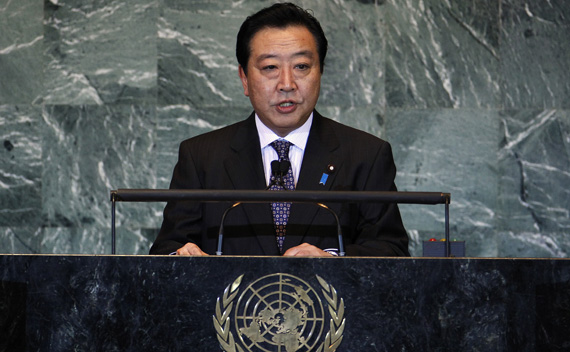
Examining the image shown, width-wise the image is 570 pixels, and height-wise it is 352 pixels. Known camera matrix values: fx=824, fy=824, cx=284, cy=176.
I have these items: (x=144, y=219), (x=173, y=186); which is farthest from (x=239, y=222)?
(x=144, y=219)

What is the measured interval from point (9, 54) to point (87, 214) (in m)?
1.05

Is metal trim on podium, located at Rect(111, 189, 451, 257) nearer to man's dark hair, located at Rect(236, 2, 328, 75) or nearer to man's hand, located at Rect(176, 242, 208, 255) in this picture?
man's hand, located at Rect(176, 242, 208, 255)

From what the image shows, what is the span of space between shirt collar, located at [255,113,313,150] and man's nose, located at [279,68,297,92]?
18 cm

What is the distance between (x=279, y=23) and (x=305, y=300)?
126cm

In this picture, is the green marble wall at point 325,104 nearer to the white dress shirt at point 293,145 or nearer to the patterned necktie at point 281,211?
the white dress shirt at point 293,145

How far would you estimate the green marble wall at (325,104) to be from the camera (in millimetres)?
4719

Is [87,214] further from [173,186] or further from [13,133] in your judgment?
[173,186]

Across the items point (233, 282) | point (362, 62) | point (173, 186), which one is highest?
point (362, 62)

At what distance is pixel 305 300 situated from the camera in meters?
1.92

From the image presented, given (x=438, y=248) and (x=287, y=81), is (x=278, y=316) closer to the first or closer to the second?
(x=287, y=81)

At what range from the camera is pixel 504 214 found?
15.5 ft

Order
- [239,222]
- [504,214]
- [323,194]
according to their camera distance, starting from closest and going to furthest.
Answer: [323,194]
[239,222]
[504,214]

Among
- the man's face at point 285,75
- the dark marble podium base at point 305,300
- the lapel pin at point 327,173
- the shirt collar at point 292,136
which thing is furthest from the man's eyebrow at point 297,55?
the dark marble podium base at point 305,300

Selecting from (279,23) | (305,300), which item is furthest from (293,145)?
(305,300)
